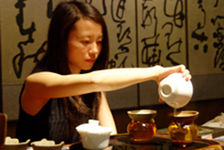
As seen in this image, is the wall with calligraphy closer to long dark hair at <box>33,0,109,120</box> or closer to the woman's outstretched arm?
long dark hair at <box>33,0,109,120</box>

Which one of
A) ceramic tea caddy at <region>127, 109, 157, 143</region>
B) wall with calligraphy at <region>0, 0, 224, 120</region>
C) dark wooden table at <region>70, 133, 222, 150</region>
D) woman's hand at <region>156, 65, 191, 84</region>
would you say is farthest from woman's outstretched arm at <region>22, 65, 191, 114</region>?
wall with calligraphy at <region>0, 0, 224, 120</region>

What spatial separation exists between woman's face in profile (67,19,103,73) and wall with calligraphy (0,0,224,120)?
1.32m

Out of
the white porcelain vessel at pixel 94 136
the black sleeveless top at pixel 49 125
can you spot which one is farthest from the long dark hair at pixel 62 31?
the white porcelain vessel at pixel 94 136

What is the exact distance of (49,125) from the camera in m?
2.12

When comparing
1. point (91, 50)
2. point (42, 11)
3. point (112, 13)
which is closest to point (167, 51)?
point (112, 13)

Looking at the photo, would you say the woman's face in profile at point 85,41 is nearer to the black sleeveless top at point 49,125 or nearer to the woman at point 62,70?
the woman at point 62,70

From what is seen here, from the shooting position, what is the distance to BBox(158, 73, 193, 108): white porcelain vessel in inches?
63.8

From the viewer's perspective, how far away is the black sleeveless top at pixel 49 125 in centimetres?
212

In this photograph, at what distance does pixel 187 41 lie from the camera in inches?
176

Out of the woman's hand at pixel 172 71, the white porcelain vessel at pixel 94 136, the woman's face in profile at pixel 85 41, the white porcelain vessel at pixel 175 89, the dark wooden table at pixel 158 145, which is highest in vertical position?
the woman's face in profile at pixel 85 41

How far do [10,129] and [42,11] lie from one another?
1.11 metres

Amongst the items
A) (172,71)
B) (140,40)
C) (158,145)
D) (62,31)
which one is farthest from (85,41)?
(140,40)

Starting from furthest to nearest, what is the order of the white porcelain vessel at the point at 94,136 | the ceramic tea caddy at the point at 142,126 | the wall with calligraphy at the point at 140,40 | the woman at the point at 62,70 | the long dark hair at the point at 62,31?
1. the wall with calligraphy at the point at 140,40
2. the long dark hair at the point at 62,31
3. the woman at the point at 62,70
4. the ceramic tea caddy at the point at 142,126
5. the white porcelain vessel at the point at 94,136

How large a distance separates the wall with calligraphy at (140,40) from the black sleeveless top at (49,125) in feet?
3.72
